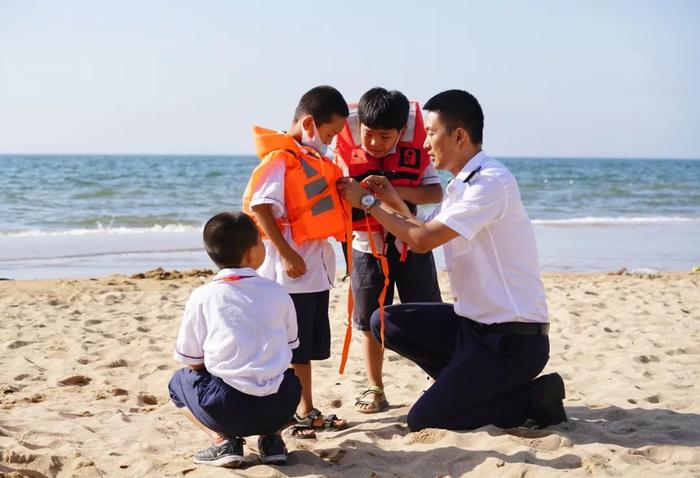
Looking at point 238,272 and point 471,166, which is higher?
point 471,166

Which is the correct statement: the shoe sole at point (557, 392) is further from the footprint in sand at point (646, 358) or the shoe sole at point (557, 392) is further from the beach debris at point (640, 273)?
the beach debris at point (640, 273)

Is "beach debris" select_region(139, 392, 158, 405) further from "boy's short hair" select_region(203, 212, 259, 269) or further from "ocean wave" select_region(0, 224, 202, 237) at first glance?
"ocean wave" select_region(0, 224, 202, 237)

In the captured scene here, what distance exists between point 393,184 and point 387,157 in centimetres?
15

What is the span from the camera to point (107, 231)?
15367mm

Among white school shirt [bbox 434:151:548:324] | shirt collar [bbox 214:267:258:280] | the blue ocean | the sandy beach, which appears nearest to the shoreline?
the blue ocean

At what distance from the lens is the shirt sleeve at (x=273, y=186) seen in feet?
12.8

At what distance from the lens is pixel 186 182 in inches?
1170

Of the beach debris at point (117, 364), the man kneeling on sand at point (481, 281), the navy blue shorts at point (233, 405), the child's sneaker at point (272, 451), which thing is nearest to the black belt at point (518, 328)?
the man kneeling on sand at point (481, 281)

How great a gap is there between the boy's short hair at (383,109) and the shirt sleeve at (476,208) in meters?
0.62

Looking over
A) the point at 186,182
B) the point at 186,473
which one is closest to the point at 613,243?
the point at 186,473

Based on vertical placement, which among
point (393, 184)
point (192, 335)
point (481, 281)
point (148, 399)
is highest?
point (393, 184)

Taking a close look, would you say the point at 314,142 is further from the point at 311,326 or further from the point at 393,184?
the point at 311,326

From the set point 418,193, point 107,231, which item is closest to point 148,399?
point 418,193

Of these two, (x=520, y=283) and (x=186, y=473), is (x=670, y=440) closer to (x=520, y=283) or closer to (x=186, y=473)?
(x=520, y=283)
